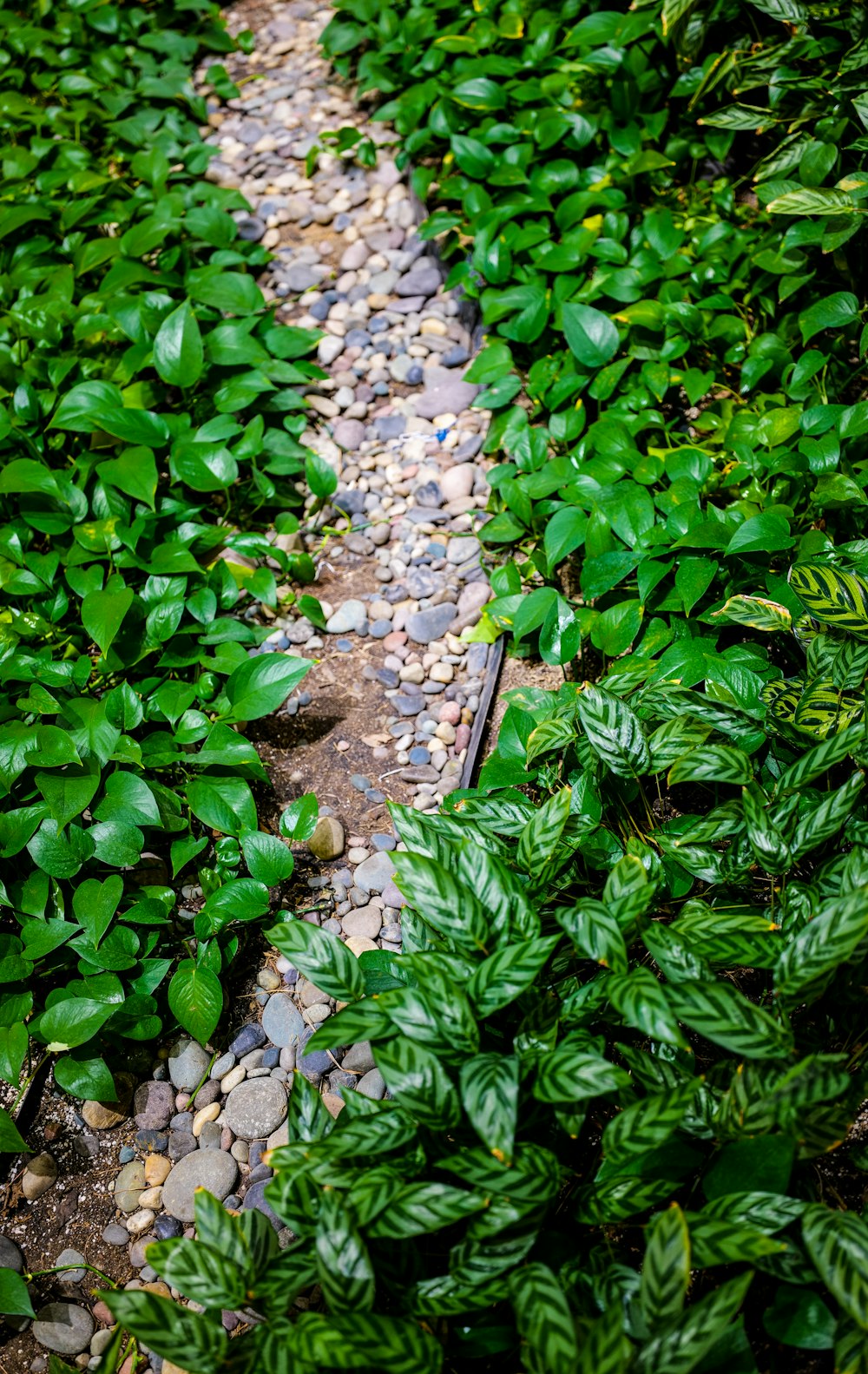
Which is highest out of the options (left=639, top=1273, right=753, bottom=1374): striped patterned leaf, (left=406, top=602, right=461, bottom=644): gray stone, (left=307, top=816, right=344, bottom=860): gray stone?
(left=639, top=1273, right=753, bottom=1374): striped patterned leaf

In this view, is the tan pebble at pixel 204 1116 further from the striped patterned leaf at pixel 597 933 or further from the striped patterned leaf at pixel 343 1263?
the striped patterned leaf at pixel 597 933

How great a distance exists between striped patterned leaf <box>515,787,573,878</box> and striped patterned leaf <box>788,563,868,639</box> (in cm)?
57

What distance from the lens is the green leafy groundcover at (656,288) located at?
1985mm

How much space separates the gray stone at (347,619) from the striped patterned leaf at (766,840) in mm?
1261

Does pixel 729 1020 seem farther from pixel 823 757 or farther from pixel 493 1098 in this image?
pixel 823 757

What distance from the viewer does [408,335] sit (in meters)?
2.93

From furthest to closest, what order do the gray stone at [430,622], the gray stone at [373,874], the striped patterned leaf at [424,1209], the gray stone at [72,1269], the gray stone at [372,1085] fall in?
the gray stone at [430,622]
the gray stone at [373,874]
the gray stone at [372,1085]
the gray stone at [72,1269]
the striped patterned leaf at [424,1209]

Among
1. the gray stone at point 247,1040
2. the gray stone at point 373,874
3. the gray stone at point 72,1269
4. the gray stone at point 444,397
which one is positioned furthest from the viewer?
the gray stone at point 444,397

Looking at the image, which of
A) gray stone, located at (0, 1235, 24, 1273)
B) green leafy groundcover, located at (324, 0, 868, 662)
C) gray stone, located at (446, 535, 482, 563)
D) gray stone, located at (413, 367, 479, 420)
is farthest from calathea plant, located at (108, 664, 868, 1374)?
gray stone, located at (413, 367, 479, 420)

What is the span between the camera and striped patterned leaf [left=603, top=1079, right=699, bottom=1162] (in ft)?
3.72

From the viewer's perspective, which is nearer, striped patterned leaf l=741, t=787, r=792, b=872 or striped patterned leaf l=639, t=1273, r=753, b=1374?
striped patterned leaf l=639, t=1273, r=753, b=1374

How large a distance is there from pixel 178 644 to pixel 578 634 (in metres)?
0.90

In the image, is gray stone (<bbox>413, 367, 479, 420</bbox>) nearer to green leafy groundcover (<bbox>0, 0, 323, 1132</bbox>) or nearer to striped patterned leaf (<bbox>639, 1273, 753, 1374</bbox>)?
green leafy groundcover (<bbox>0, 0, 323, 1132</bbox>)

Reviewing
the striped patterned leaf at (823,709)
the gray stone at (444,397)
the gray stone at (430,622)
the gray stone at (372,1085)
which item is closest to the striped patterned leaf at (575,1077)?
the gray stone at (372,1085)
